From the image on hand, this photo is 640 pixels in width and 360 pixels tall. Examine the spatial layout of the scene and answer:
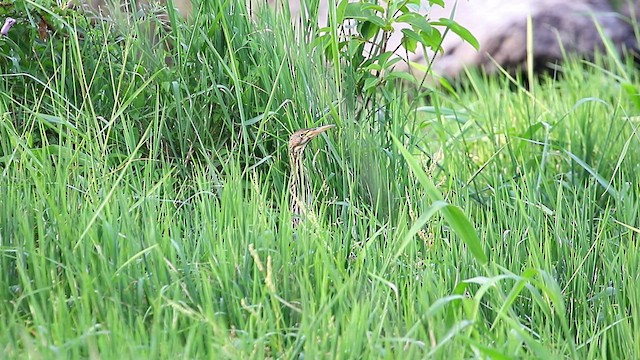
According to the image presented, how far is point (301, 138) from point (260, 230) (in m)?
0.33

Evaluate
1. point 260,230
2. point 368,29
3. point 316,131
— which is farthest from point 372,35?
point 260,230

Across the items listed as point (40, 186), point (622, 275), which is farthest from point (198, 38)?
point (622, 275)

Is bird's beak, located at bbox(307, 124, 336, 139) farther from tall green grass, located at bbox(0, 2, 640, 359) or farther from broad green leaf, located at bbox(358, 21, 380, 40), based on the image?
broad green leaf, located at bbox(358, 21, 380, 40)

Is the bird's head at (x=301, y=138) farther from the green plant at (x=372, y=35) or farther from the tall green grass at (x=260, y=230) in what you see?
the green plant at (x=372, y=35)

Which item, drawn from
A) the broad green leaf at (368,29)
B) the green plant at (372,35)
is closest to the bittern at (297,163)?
the green plant at (372,35)

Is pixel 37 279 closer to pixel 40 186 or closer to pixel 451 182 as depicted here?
pixel 40 186

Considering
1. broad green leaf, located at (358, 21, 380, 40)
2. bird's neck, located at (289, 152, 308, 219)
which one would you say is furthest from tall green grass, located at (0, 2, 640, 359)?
broad green leaf, located at (358, 21, 380, 40)

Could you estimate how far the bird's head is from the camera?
2.24 m

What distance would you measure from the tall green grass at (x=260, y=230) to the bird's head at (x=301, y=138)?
0.12 meters

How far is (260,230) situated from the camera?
6.64 feet

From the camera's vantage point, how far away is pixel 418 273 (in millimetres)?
1998

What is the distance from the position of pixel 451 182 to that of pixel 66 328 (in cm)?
121

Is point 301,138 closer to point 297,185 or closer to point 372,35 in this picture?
point 297,185

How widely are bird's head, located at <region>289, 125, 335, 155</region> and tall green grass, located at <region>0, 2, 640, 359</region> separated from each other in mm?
123
